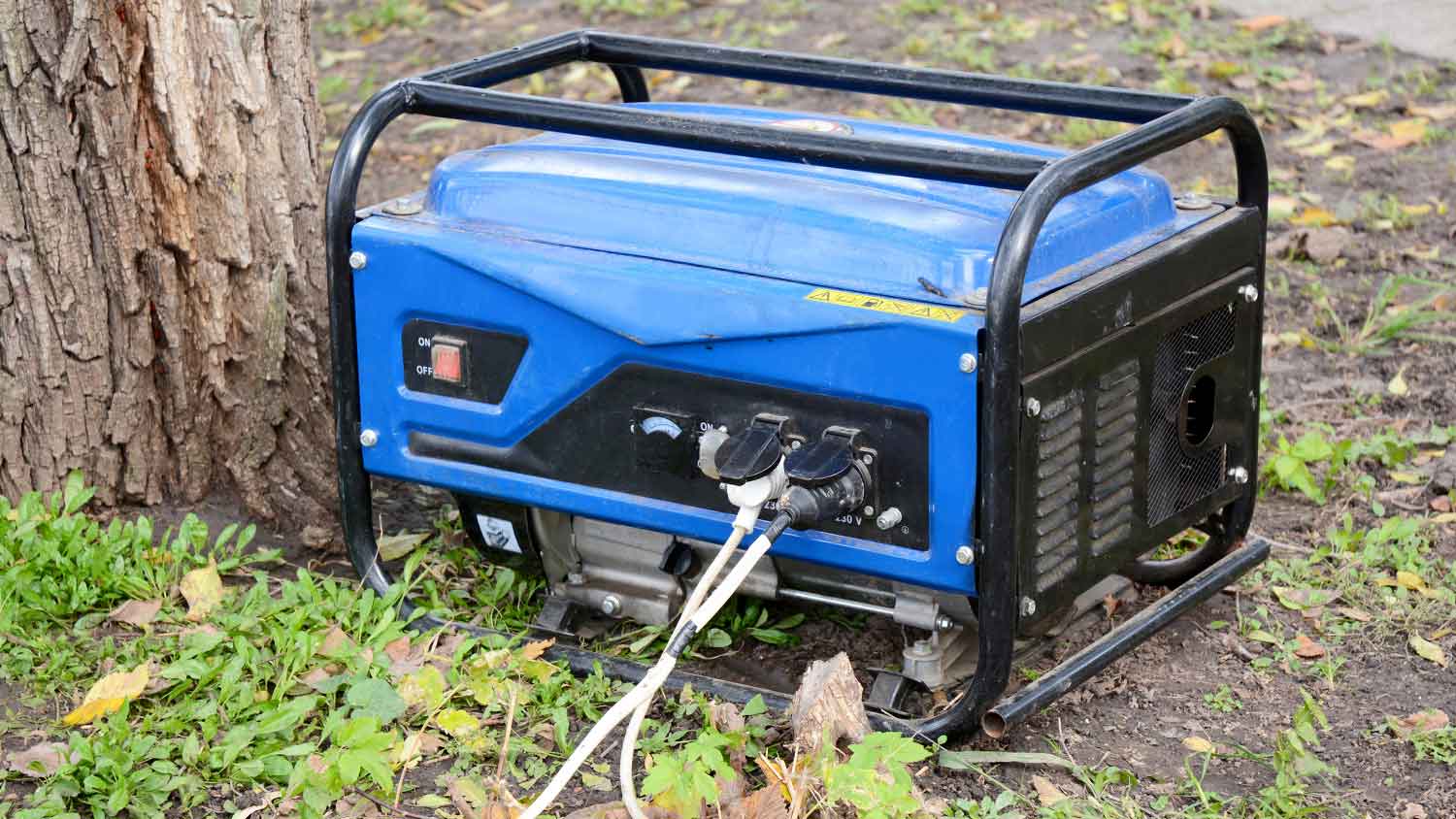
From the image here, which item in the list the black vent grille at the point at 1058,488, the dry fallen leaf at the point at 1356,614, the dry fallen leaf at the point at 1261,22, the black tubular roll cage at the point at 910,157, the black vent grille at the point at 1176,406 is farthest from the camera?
the dry fallen leaf at the point at 1261,22

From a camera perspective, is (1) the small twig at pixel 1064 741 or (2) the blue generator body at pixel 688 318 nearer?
(2) the blue generator body at pixel 688 318

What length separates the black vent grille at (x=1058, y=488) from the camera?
7.50ft

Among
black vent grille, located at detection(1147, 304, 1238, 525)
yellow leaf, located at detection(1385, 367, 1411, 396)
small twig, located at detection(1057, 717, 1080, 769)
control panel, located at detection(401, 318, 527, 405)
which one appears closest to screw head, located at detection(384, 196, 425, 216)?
control panel, located at detection(401, 318, 527, 405)

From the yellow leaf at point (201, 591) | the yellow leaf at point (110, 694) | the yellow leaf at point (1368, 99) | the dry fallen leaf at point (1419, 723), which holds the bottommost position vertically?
the dry fallen leaf at point (1419, 723)

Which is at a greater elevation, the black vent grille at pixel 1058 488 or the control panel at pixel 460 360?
the control panel at pixel 460 360

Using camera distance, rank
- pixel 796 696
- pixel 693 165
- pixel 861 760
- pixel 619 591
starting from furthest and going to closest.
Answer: pixel 619 591 → pixel 693 165 → pixel 796 696 → pixel 861 760

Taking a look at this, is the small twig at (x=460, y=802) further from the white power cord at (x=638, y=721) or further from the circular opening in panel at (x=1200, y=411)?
the circular opening in panel at (x=1200, y=411)

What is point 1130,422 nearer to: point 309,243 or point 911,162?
point 911,162

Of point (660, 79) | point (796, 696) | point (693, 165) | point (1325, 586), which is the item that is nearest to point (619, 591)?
point (796, 696)

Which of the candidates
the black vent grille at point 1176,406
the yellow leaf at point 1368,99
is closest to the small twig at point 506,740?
the black vent grille at point 1176,406

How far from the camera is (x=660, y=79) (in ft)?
18.9

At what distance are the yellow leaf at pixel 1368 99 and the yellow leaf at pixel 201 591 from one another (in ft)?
12.3

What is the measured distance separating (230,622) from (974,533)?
1.18m

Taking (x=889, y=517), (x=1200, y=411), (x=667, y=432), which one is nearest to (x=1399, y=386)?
(x=1200, y=411)
